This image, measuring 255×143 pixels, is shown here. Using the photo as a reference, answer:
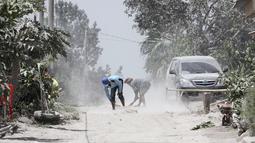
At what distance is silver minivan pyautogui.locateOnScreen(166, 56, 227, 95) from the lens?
22.9 meters

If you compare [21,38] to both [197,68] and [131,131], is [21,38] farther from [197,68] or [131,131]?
[197,68]

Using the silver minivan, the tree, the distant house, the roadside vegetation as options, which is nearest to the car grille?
the silver minivan

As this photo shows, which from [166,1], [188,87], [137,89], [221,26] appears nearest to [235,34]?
[221,26]

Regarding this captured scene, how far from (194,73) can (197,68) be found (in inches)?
17.0

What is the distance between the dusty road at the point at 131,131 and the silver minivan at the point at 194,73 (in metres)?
3.25

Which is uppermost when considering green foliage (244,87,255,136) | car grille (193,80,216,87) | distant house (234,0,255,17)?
distant house (234,0,255,17)

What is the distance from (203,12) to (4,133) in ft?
91.5

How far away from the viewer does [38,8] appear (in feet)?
51.6

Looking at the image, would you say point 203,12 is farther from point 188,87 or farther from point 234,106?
point 234,106

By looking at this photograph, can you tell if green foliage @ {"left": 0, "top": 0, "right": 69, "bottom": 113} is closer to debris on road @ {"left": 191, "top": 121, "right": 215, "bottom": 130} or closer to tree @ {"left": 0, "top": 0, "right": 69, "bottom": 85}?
tree @ {"left": 0, "top": 0, "right": 69, "bottom": 85}

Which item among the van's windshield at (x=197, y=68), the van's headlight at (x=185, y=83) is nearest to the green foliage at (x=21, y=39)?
the van's headlight at (x=185, y=83)

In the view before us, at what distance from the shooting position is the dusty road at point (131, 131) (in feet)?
43.3

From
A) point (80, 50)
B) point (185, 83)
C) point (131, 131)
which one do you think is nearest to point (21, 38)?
point (131, 131)

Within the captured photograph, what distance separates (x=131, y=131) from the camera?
601 inches
